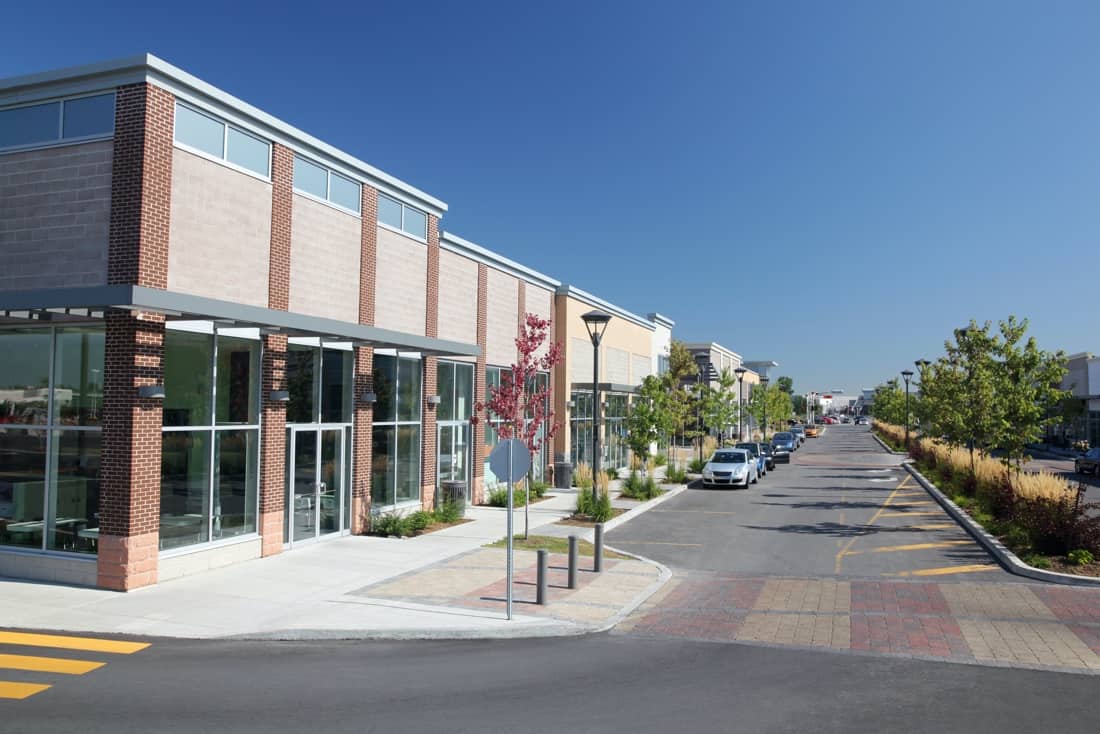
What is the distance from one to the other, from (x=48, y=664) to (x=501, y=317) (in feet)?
66.3

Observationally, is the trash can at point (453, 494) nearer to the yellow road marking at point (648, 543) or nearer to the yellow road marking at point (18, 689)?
the yellow road marking at point (648, 543)

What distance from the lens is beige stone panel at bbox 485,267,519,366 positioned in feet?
90.5

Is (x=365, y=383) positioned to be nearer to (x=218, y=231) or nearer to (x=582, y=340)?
(x=218, y=231)

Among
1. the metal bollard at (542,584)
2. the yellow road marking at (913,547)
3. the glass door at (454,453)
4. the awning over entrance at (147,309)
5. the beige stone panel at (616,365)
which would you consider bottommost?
the yellow road marking at (913,547)

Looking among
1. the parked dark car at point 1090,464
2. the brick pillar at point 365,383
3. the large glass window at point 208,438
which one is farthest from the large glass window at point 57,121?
the parked dark car at point 1090,464

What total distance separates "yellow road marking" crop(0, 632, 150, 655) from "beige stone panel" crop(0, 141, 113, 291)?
5.90 metres

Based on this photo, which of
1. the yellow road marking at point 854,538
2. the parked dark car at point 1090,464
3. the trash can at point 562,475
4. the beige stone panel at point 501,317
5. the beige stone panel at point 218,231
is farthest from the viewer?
the parked dark car at point 1090,464

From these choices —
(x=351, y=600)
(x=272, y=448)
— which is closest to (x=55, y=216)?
(x=272, y=448)

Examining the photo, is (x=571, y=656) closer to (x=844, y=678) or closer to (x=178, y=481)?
(x=844, y=678)

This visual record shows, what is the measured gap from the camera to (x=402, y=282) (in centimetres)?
2172

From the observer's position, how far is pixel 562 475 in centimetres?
3198

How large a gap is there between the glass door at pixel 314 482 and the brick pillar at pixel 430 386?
3.80 metres

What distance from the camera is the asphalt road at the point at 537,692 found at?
7.70 metres

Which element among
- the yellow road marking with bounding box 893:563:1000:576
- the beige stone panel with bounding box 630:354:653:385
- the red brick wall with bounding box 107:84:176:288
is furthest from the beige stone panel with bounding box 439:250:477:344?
the beige stone panel with bounding box 630:354:653:385
